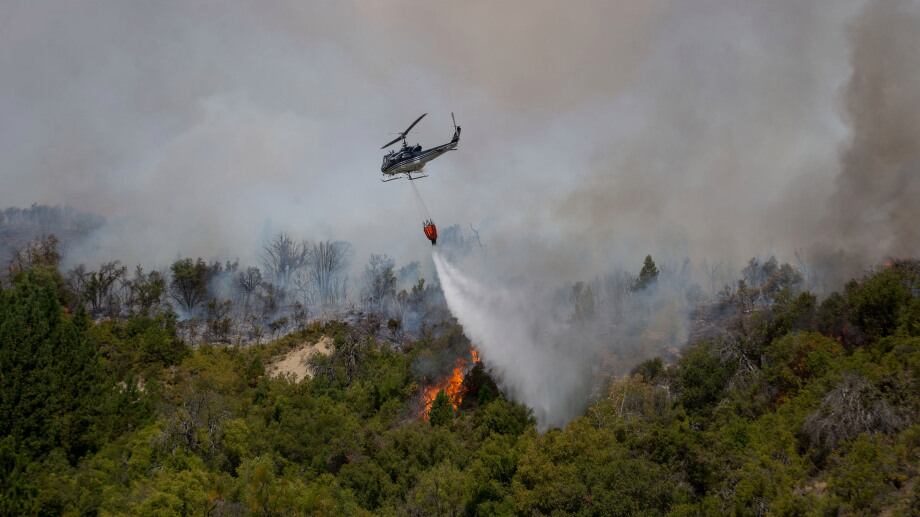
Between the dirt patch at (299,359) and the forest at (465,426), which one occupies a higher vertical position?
the dirt patch at (299,359)

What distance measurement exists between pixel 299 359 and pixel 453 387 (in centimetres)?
3785

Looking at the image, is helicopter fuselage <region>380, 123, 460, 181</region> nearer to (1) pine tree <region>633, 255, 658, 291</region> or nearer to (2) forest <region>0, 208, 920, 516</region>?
(2) forest <region>0, 208, 920, 516</region>

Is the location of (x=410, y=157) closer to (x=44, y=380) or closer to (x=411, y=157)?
(x=411, y=157)

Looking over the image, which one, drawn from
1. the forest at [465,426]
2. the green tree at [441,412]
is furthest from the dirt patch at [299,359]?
the green tree at [441,412]

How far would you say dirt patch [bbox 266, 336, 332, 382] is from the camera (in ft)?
357

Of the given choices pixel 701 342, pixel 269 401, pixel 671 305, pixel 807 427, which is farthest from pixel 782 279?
pixel 269 401

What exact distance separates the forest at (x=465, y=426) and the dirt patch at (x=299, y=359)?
30.7 feet

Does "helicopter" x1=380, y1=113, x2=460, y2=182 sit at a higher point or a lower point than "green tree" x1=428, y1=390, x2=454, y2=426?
higher

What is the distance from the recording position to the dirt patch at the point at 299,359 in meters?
109

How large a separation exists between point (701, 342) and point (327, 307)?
101 metres

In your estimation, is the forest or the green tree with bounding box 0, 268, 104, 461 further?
the green tree with bounding box 0, 268, 104, 461

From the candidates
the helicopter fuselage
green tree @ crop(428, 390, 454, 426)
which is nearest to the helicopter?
the helicopter fuselage

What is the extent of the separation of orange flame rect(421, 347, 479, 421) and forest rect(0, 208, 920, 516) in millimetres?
374

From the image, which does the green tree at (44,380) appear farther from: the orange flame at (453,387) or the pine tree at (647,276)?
the pine tree at (647,276)
